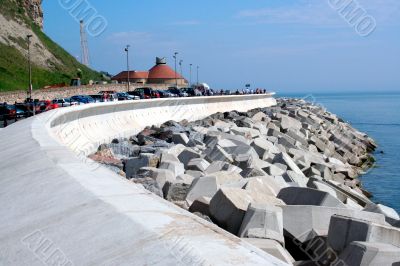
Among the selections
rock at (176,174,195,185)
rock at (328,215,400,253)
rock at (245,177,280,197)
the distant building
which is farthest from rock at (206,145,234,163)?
the distant building

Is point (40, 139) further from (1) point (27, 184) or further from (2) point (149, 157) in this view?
→ (2) point (149, 157)

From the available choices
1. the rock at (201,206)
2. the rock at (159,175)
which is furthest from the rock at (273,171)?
the rock at (201,206)

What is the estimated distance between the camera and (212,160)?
12180 millimetres

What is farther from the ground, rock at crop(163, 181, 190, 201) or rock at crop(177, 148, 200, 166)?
rock at crop(163, 181, 190, 201)

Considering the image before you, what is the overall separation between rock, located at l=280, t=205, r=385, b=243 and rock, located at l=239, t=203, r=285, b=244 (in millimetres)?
425

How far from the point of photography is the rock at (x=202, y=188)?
7887mm

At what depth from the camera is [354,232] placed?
554cm

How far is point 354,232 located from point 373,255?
2.28 feet

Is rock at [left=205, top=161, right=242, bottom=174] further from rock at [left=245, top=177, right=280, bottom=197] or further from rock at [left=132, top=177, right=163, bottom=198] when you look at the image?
rock at [left=132, top=177, right=163, bottom=198]

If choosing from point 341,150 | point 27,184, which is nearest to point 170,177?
point 27,184

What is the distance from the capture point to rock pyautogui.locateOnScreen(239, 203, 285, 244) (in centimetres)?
571

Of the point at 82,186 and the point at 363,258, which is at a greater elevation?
the point at 82,186

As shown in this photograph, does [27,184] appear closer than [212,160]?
Yes

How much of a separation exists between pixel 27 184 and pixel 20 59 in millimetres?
68011
